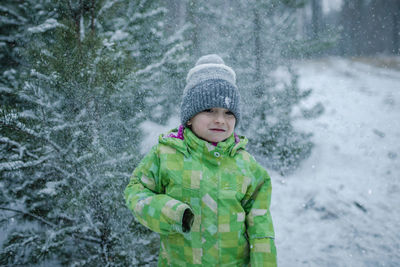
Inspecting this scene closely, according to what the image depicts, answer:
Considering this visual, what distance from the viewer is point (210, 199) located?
138cm

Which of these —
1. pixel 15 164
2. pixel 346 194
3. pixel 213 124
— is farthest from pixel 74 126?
pixel 346 194

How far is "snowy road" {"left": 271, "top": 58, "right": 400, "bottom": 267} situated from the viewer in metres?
3.29

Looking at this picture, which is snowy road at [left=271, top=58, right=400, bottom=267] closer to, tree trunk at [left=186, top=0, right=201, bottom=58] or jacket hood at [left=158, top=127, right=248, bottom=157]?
jacket hood at [left=158, top=127, right=248, bottom=157]

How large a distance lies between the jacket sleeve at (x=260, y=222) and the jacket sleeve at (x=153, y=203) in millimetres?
556

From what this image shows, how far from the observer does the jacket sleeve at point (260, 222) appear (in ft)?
→ 4.45

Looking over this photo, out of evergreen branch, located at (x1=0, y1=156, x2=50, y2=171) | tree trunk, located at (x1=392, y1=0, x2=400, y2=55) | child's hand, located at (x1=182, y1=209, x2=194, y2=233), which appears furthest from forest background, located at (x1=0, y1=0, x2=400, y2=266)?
tree trunk, located at (x1=392, y1=0, x2=400, y2=55)

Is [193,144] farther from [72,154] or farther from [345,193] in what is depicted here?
[345,193]

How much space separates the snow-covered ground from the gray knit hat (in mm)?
1759

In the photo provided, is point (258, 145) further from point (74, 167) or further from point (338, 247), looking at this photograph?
point (74, 167)

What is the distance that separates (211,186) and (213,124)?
0.41m

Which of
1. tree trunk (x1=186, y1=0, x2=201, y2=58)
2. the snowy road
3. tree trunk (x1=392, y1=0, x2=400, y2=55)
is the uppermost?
tree trunk (x1=392, y1=0, x2=400, y2=55)

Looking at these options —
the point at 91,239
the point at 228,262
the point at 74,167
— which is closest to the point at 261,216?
the point at 228,262

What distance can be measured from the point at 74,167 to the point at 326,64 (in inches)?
846

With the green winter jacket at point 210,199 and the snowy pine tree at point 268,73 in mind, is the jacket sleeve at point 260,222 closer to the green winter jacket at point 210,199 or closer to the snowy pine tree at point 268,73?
the green winter jacket at point 210,199
